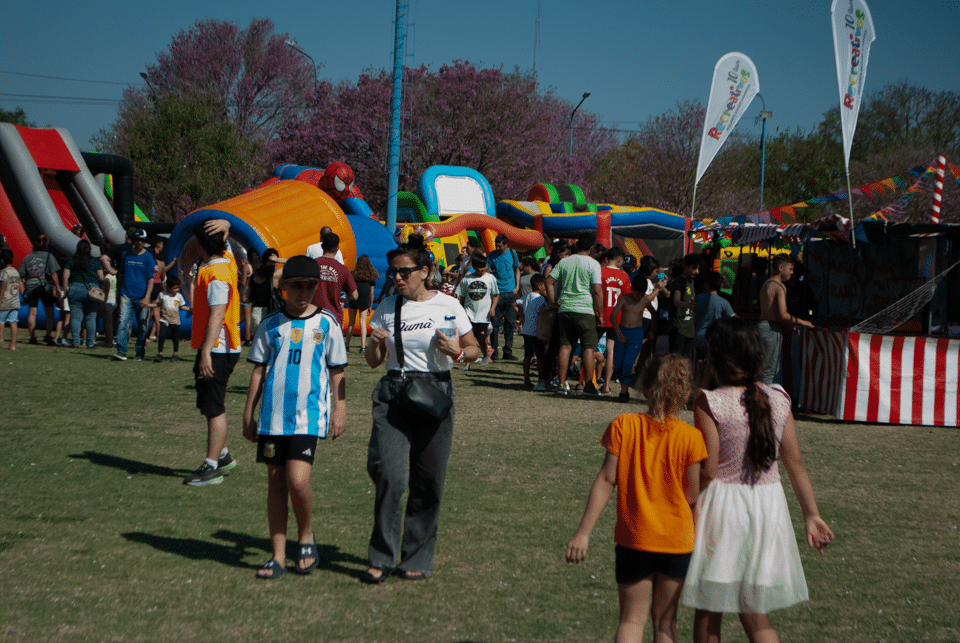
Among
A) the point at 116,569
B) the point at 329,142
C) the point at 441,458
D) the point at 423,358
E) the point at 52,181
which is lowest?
the point at 116,569

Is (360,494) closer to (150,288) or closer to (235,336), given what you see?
(235,336)

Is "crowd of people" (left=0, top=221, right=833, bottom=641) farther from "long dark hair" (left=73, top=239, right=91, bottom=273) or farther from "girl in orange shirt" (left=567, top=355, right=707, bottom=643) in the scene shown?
"long dark hair" (left=73, top=239, right=91, bottom=273)

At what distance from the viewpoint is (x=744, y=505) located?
3.10 metres

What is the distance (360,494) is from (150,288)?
890 cm

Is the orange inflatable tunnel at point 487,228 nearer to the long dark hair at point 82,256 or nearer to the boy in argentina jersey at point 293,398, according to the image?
the long dark hair at point 82,256

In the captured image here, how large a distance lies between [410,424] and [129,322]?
34.7ft

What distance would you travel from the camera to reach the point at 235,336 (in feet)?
21.3

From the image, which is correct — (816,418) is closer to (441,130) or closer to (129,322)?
(129,322)

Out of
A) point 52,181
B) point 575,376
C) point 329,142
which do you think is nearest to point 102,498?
point 575,376

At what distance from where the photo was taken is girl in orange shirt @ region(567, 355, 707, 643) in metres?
3.02

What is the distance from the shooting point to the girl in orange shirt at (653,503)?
9.92ft

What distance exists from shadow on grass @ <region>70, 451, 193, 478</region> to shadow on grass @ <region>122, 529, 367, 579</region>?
1.56 m

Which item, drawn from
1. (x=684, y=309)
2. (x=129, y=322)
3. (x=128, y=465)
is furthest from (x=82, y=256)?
(x=684, y=309)

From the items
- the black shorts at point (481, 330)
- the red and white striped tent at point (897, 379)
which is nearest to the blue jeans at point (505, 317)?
the black shorts at point (481, 330)
